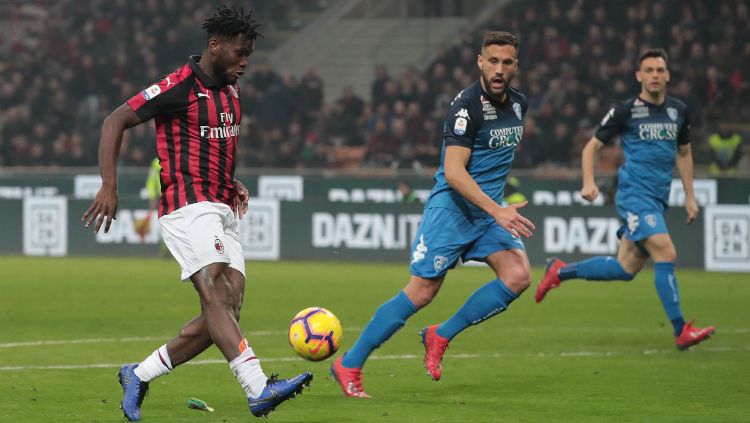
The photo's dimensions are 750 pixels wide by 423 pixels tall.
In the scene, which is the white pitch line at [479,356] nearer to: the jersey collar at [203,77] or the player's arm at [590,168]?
the player's arm at [590,168]

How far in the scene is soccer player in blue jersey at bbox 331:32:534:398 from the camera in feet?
25.1

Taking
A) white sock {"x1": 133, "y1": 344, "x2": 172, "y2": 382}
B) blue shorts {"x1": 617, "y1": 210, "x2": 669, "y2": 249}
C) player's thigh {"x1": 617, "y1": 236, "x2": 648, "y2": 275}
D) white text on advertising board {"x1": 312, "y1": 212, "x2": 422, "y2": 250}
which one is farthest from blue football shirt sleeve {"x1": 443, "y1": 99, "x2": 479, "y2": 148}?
white text on advertising board {"x1": 312, "y1": 212, "x2": 422, "y2": 250}

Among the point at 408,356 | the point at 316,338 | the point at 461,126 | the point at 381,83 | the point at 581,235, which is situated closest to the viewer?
the point at 316,338

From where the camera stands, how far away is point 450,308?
45.8ft

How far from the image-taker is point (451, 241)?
7.73 meters

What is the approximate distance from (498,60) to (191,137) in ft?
6.34

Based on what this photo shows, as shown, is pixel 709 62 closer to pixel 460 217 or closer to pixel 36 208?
pixel 36 208

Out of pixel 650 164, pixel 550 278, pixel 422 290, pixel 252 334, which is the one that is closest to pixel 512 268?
pixel 422 290

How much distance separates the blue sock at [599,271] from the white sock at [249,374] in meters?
5.15

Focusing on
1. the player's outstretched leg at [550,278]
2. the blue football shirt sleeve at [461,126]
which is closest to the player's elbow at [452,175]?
the blue football shirt sleeve at [461,126]

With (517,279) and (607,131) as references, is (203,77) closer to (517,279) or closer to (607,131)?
(517,279)

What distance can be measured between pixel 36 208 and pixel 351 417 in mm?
17210

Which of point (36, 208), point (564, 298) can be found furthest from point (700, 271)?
point (36, 208)

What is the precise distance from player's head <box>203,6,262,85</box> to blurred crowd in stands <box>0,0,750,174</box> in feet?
54.1
